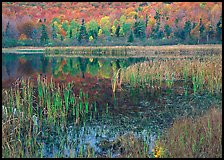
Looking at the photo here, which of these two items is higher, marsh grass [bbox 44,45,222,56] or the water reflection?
marsh grass [bbox 44,45,222,56]

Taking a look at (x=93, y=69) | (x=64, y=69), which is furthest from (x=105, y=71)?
(x=64, y=69)

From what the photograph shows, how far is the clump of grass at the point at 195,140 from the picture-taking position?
15.6 ft

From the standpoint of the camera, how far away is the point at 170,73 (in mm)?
12695

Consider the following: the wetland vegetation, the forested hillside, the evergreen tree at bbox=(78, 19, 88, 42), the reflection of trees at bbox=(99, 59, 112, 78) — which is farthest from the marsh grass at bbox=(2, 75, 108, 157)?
the evergreen tree at bbox=(78, 19, 88, 42)

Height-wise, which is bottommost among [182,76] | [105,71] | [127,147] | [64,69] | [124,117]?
[127,147]

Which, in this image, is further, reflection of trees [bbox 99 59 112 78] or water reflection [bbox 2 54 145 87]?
water reflection [bbox 2 54 145 87]

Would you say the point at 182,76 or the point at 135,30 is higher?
the point at 135,30

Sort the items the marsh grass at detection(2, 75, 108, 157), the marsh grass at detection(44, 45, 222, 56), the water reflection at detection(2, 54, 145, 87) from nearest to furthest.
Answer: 1. the marsh grass at detection(2, 75, 108, 157)
2. the water reflection at detection(2, 54, 145, 87)
3. the marsh grass at detection(44, 45, 222, 56)

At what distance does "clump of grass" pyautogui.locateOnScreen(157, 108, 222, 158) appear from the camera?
475cm

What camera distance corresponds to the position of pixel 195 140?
5.06 meters

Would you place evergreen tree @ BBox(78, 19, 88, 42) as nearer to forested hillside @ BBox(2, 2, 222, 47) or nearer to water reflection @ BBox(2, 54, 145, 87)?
forested hillside @ BBox(2, 2, 222, 47)

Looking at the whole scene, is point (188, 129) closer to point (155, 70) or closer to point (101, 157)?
point (101, 157)

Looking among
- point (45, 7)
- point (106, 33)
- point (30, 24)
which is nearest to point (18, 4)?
point (45, 7)

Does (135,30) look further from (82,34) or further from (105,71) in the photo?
(105,71)
